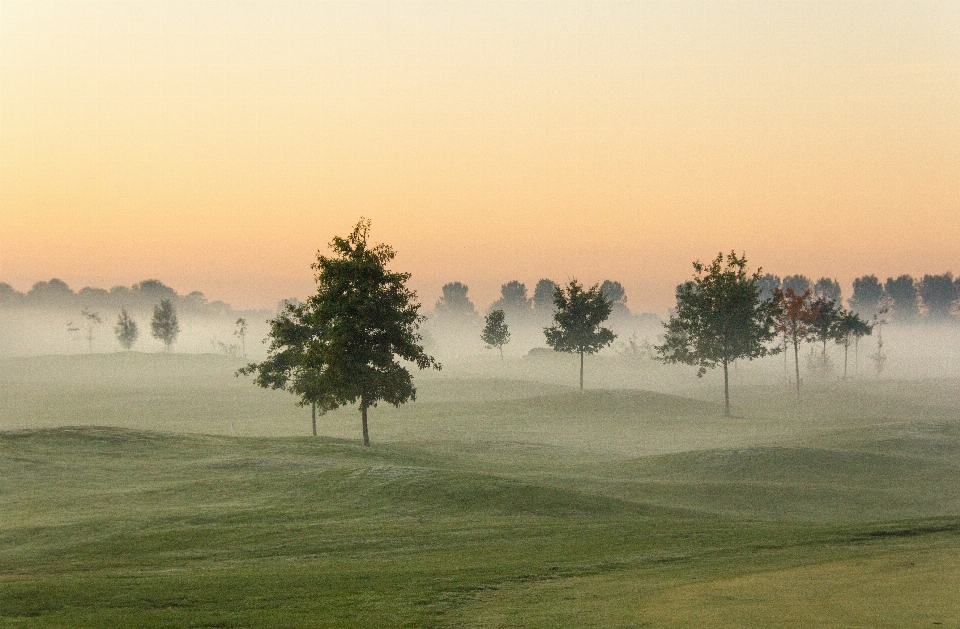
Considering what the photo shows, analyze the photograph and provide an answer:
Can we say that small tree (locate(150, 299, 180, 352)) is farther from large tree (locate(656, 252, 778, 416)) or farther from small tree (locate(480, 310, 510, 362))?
large tree (locate(656, 252, 778, 416))

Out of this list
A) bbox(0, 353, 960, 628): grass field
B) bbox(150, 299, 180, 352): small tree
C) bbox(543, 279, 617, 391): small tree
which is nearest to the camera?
bbox(0, 353, 960, 628): grass field

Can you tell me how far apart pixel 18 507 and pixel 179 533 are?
8.99 meters

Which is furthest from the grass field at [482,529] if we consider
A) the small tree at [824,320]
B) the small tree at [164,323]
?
the small tree at [164,323]

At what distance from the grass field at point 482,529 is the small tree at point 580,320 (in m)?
34.1

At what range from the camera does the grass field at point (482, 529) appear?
48.9 feet

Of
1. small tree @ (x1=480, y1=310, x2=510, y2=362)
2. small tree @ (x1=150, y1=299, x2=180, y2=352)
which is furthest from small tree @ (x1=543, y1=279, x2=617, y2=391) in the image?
small tree @ (x1=150, y1=299, x2=180, y2=352)

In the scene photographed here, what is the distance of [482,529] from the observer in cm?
2508

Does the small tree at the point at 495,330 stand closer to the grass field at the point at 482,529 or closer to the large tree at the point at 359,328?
the grass field at the point at 482,529

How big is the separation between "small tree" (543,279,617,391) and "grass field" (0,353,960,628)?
3409cm

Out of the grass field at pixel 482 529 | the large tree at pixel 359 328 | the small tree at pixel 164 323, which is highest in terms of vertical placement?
the small tree at pixel 164 323

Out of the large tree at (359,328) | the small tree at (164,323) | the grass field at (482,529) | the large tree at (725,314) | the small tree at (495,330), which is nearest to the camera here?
the grass field at (482,529)

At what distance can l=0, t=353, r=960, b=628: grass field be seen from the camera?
1489 cm

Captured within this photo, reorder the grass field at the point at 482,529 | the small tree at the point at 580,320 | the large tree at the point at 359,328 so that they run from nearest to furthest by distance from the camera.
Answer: the grass field at the point at 482,529
the large tree at the point at 359,328
the small tree at the point at 580,320

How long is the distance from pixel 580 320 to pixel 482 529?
73982mm
